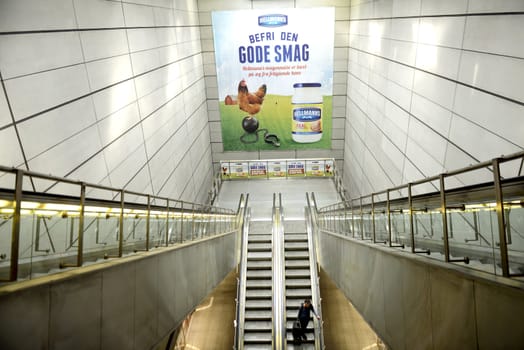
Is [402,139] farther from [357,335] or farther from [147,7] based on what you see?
[147,7]

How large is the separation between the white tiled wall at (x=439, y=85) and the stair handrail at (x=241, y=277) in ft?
16.9

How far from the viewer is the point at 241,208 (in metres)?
17.3

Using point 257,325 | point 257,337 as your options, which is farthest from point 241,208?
point 257,337

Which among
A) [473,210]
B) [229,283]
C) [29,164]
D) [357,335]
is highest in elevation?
[29,164]

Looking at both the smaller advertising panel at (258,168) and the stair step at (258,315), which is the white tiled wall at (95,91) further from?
the smaller advertising panel at (258,168)

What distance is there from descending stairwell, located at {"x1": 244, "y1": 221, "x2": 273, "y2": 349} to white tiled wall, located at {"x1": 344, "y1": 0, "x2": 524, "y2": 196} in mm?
4757

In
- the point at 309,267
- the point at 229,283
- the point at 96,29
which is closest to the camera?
the point at 96,29

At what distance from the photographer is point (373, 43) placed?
16.3 m

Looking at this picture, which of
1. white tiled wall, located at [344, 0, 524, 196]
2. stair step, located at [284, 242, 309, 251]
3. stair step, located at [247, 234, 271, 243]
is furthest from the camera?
stair step, located at [247, 234, 271, 243]

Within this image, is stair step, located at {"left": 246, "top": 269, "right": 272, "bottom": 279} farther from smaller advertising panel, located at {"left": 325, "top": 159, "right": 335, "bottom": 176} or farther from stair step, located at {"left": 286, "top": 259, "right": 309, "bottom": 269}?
smaller advertising panel, located at {"left": 325, "top": 159, "right": 335, "bottom": 176}

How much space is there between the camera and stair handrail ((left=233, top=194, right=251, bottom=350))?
11914 mm

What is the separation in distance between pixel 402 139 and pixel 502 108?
19.0 feet

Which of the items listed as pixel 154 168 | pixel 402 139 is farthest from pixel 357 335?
pixel 154 168

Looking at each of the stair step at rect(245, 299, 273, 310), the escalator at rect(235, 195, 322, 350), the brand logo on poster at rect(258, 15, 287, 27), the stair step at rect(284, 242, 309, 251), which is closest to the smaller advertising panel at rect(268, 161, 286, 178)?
the brand logo on poster at rect(258, 15, 287, 27)
